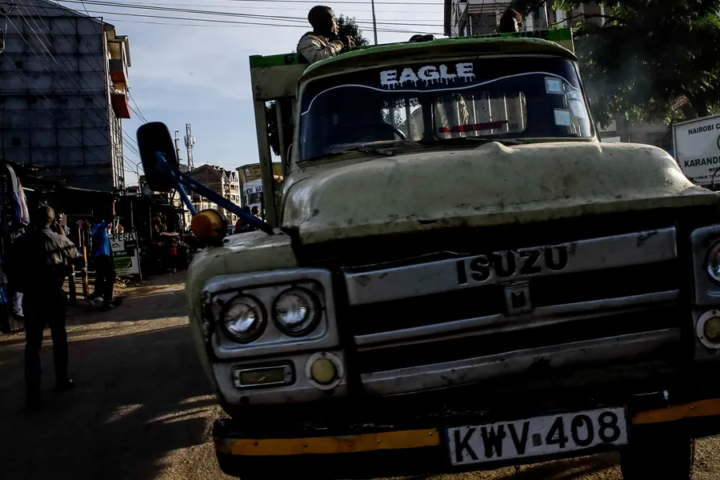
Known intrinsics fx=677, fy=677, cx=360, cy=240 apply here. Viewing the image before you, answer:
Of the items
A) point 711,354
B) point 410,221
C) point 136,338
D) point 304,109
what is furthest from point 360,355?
point 136,338

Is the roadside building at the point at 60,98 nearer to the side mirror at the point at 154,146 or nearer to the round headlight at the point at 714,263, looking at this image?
the side mirror at the point at 154,146

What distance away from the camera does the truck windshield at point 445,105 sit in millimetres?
3525

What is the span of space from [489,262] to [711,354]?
85 centimetres

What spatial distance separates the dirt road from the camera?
3.84 metres

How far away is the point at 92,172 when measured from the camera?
3947 centimetres

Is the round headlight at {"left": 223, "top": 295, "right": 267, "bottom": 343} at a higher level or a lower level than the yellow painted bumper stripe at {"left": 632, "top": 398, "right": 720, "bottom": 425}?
higher

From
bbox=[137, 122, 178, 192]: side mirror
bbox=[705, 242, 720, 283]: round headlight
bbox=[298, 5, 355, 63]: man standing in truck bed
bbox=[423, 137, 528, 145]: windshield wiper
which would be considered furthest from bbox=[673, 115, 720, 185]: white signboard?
bbox=[137, 122, 178, 192]: side mirror

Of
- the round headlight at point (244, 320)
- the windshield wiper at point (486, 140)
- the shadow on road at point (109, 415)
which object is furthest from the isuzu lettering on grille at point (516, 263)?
the shadow on road at point (109, 415)

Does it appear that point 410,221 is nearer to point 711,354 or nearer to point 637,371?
point 637,371

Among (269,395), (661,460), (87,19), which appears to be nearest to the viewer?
(269,395)

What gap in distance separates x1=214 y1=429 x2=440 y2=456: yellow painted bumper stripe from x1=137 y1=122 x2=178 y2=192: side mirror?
126cm

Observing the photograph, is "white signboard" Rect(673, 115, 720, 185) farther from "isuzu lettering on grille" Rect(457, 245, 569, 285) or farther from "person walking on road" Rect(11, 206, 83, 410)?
"isuzu lettering on grille" Rect(457, 245, 569, 285)

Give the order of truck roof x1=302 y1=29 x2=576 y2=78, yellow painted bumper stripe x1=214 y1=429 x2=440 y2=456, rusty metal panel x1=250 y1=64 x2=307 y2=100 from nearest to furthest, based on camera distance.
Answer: yellow painted bumper stripe x1=214 y1=429 x2=440 y2=456, truck roof x1=302 y1=29 x2=576 y2=78, rusty metal panel x1=250 y1=64 x2=307 y2=100

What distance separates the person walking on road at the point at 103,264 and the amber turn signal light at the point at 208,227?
11.0 meters
